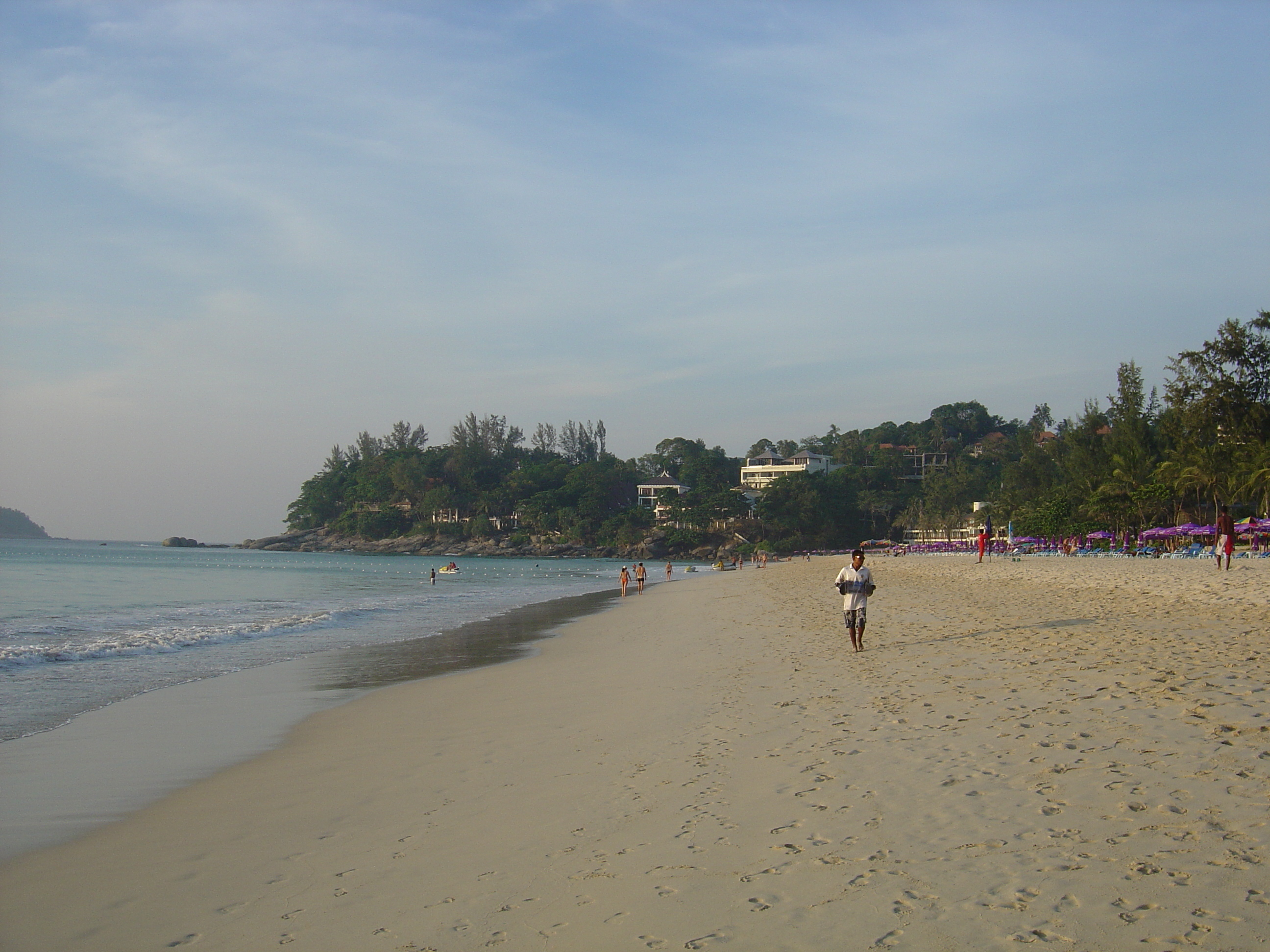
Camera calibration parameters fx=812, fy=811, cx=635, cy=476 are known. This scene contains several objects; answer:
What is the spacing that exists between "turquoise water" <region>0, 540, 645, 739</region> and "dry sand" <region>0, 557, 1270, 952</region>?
16.7 feet

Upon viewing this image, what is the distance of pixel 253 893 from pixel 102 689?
9358mm

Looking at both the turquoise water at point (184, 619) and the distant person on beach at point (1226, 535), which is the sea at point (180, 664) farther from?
the distant person on beach at point (1226, 535)

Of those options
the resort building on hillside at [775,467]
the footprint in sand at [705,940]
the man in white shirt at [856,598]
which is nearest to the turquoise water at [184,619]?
the footprint in sand at [705,940]

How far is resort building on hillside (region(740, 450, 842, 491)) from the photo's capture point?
126 meters

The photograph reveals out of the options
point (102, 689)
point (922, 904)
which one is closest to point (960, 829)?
point (922, 904)

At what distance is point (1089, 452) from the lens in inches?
2231

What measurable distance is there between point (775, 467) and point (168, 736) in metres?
125

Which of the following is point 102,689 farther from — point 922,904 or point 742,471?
point 742,471

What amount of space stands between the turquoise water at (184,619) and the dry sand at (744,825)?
5089 mm

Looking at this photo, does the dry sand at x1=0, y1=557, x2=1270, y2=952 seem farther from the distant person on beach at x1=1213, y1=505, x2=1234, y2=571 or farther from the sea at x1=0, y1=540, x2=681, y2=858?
the distant person on beach at x1=1213, y1=505, x2=1234, y2=571

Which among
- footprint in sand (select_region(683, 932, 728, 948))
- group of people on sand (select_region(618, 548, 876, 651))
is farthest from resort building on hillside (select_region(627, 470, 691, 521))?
footprint in sand (select_region(683, 932, 728, 948))

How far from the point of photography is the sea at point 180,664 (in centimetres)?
731

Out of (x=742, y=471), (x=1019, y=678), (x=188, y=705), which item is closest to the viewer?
(x=1019, y=678)

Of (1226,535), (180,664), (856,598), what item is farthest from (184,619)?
(1226,535)
